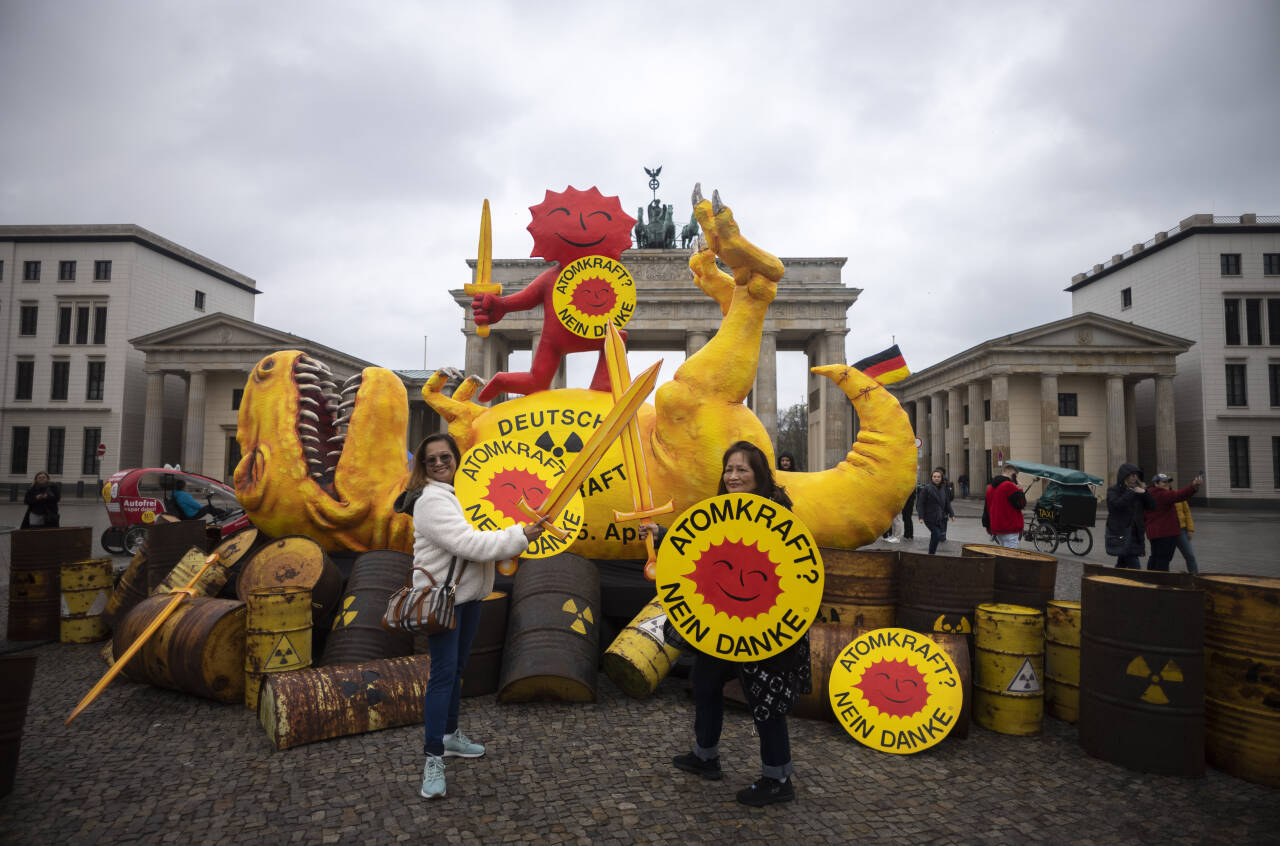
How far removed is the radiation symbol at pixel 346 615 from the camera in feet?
13.9

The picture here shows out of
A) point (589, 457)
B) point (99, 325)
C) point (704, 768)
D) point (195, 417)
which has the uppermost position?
point (99, 325)

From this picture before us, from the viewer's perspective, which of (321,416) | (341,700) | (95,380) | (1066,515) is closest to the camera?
(341,700)

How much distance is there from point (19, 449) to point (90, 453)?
143 inches

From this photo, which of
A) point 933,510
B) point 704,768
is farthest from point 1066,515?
point 704,768

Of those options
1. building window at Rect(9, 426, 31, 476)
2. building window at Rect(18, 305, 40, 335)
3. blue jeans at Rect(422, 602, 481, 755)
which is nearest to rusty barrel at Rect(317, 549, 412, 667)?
blue jeans at Rect(422, 602, 481, 755)

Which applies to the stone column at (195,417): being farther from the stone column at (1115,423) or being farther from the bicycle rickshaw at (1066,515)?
the stone column at (1115,423)

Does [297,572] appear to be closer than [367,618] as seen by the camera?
No

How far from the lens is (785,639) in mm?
2793

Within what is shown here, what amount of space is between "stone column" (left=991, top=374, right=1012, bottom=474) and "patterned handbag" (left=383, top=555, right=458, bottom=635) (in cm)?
3518

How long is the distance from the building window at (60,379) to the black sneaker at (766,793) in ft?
150

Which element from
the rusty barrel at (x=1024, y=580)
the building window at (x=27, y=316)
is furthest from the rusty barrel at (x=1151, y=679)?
the building window at (x=27, y=316)

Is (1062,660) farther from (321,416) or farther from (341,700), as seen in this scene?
→ (321,416)

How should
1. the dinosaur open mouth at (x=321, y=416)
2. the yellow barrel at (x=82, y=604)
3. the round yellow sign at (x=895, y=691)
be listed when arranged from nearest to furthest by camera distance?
1. the round yellow sign at (x=895, y=691)
2. the dinosaur open mouth at (x=321, y=416)
3. the yellow barrel at (x=82, y=604)

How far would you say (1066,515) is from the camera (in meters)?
13.7
